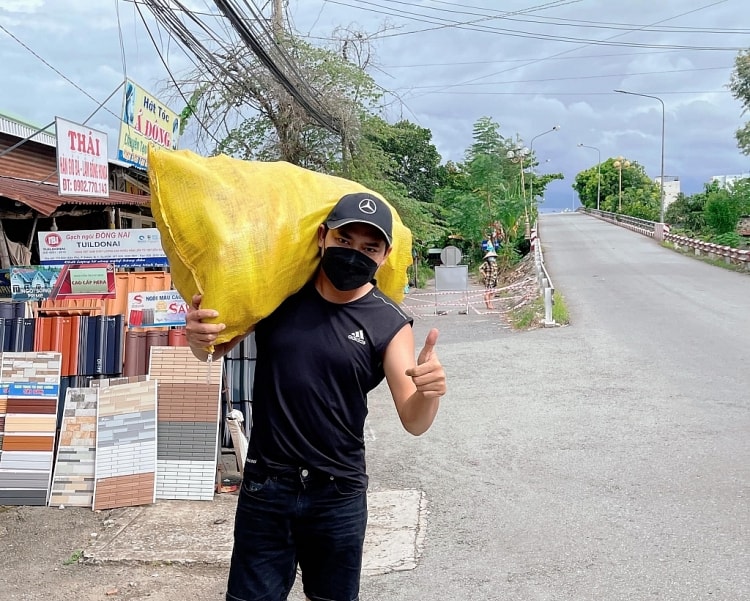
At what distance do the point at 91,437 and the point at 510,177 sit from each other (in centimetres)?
4164

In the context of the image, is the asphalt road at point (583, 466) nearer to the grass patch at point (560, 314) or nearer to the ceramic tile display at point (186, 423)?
the grass patch at point (560, 314)

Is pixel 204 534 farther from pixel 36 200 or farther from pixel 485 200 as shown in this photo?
pixel 485 200

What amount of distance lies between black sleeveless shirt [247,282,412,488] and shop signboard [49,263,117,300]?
4317mm

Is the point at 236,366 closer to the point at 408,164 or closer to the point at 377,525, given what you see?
the point at 377,525

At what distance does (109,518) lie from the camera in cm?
502

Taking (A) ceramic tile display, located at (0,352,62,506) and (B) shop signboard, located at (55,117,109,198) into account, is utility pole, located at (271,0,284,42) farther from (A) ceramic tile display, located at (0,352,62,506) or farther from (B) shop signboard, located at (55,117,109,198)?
(A) ceramic tile display, located at (0,352,62,506)

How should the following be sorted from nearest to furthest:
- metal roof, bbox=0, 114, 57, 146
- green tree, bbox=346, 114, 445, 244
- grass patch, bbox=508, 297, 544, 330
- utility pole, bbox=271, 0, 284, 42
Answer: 1. metal roof, bbox=0, 114, 57, 146
2. grass patch, bbox=508, 297, 544, 330
3. utility pole, bbox=271, 0, 284, 42
4. green tree, bbox=346, 114, 445, 244

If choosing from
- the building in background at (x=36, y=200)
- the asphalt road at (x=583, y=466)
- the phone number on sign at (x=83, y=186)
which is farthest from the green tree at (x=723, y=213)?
the phone number on sign at (x=83, y=186)

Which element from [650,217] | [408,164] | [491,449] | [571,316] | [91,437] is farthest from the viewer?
[650,217]

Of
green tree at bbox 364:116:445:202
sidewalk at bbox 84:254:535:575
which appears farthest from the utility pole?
green tree at bbox 364:116:445:202

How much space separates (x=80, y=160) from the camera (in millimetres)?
8789

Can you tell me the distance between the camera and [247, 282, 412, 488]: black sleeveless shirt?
239 cm

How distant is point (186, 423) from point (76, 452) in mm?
764

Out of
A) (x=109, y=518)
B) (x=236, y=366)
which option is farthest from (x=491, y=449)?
(x=109, y=518)
